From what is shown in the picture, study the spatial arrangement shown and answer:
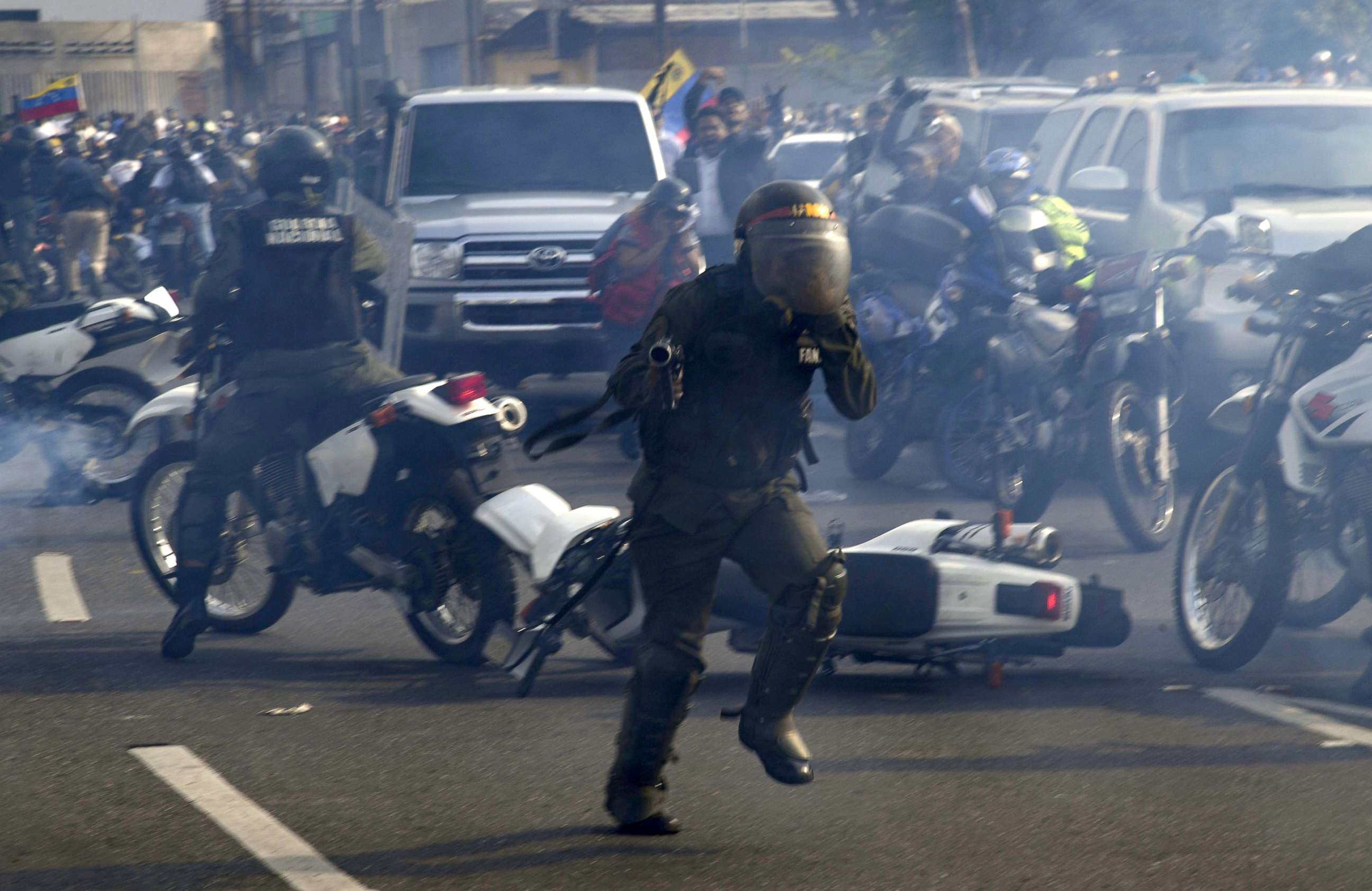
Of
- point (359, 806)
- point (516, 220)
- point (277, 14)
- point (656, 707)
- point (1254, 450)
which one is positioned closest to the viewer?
point (656, 707)

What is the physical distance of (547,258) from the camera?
1330 centimetres

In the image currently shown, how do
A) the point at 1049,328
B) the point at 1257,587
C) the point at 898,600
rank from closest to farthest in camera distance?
the point at 898,600 < the point at 1257,587 < the point at 1049,328

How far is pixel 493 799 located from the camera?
5.19 m

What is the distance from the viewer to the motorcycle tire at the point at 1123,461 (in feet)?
28.7

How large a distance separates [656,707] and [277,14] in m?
62.7

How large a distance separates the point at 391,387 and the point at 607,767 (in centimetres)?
200

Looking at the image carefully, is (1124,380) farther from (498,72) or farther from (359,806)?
(498,72)

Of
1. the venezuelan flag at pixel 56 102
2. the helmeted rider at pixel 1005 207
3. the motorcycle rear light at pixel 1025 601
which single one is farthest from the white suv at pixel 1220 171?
the venezuelan flag at pixel 56 102

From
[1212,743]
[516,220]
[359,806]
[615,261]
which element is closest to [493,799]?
[359,806]

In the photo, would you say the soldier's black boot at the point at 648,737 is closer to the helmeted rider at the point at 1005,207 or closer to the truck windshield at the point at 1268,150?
the helmeted rider at the point at 1005,207

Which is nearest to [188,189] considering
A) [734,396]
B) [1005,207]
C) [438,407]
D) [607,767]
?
[1005,207]

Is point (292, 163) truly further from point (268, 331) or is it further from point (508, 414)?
point (508, 414)

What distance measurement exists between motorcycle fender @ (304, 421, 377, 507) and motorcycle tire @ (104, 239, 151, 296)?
55.9 feet

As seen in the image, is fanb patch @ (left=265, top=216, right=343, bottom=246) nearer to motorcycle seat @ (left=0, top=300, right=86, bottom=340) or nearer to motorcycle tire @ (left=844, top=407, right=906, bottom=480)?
motorcycle tire @ (left=844, top=407, right=906, bottom=480)
